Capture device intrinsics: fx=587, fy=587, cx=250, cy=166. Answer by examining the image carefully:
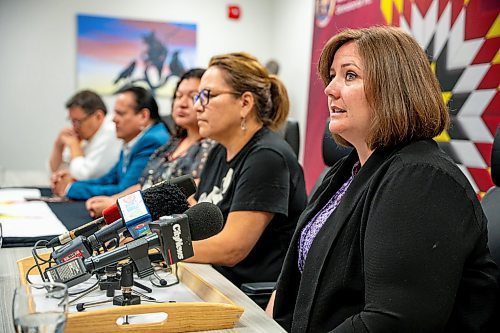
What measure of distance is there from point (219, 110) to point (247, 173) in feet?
0.96

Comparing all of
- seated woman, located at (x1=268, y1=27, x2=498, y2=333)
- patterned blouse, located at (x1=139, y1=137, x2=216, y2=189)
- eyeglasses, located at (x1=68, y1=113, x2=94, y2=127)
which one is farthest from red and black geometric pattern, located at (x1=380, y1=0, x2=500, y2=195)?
eyeglasses, located at (x1=68, y1=113, x2=94, y2=127)

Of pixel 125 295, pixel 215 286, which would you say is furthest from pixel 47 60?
pixel 125 295

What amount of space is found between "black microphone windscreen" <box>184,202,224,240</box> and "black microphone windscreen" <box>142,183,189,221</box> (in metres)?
0.06

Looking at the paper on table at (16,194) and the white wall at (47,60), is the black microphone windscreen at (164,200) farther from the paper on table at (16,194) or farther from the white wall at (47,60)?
the white wall at (47,60)

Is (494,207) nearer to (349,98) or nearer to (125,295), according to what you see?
(349,98)

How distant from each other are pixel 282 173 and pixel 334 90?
0.56m

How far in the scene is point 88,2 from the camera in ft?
17.2

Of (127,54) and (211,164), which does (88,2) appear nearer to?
(127,54)

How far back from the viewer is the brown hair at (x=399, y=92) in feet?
3.93

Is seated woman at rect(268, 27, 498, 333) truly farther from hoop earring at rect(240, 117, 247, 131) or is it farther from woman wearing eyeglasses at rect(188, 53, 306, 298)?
hoop earring at rect(240, 117, 247, 131)

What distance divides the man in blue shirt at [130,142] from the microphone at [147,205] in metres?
1.80

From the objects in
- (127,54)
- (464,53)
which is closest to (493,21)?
(464,53)

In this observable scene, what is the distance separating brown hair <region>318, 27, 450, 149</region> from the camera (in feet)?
3.93

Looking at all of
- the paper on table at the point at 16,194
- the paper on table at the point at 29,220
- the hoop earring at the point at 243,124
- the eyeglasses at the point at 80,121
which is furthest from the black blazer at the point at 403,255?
the eyeglasses at the point at 80,121
